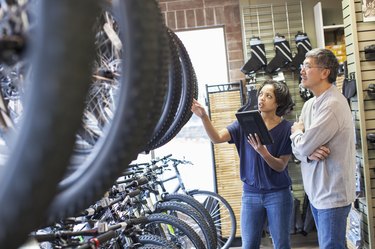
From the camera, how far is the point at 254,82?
4492mm

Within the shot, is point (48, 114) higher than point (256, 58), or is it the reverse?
point (256, 58)

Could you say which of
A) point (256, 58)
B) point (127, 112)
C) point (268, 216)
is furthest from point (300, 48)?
point (127, 112)

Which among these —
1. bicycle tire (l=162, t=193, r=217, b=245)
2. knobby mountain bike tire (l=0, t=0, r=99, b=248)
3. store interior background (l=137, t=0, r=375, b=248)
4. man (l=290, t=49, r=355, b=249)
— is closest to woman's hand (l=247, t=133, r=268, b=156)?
man (l=290, t=49, r=355, b=249)

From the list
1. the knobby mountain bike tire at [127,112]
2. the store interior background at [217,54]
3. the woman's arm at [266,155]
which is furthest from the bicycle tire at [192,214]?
the knobby mountain bike tire at [127,112]

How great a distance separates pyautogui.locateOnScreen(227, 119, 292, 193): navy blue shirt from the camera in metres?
2.48

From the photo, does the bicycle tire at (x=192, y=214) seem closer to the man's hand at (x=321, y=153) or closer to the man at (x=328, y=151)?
the man at (x=328, y=151)

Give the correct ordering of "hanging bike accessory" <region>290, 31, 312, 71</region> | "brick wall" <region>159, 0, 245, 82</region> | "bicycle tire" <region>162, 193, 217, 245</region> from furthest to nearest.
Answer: "brick wall" <region>159, 0, 245, 82</region>
"hanging bike accessory" <region>290, 31, 312, 71</region>
"bicycle tire" <region>162, 193, 217, 245</region>

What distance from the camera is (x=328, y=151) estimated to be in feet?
7.59

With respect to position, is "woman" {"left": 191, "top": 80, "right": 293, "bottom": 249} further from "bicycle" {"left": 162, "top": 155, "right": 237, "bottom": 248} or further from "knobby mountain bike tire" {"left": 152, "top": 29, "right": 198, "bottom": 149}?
"bicycle" {"left": 162, "top": 155, "right": 237, "bottom": 248}

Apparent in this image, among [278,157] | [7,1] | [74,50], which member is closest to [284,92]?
[278,157]

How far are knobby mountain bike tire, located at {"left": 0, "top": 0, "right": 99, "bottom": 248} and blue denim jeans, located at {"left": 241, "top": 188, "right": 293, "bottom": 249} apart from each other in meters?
2.08

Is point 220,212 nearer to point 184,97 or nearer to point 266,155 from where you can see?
point 266,155

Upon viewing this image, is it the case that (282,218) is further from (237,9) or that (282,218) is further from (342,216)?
(237,9)

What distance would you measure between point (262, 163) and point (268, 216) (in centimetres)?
29
